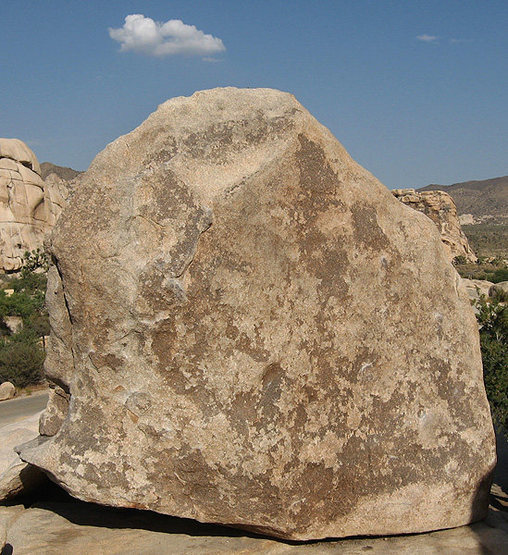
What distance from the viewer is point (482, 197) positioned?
120m

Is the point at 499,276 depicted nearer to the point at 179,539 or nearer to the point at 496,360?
the point at 496,360

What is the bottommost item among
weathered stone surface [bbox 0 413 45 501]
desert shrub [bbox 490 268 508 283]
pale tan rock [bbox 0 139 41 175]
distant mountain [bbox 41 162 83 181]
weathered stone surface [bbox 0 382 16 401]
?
weathered stone surface [bbox 0 382 16 401]

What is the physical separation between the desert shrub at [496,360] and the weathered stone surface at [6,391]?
10.5 m

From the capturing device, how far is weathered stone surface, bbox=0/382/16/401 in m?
13.7

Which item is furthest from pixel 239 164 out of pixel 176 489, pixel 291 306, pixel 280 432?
pixel 176 489

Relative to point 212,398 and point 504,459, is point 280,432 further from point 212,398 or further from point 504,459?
point 504,459

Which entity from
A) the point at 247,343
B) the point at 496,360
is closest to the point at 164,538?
the point at 247,343

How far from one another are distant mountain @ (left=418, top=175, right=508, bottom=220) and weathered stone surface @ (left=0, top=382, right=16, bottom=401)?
300 ft

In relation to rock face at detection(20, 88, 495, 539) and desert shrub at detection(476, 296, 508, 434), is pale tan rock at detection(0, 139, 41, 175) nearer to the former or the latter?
desert shrub at detection(476, 296, 508, 434)

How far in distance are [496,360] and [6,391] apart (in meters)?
10.8

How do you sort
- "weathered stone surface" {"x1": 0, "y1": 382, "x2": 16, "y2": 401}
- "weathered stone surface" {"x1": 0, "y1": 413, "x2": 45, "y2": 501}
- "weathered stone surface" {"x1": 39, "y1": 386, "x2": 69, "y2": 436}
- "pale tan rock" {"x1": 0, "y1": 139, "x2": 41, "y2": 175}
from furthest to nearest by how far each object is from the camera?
"pale tan rock" {"x1": 0, "y1": 139, "x2": 41, "y2": 175} → "weathered stone surface" {"x1": 0, "y1": 382, "x2": 16, "y2": 401} → "weathered stone surface" {"x1": 0, "y1": 413, "x2": 45, "y2": 501} → "weathered stone surface" {"x1": 39, "y1": 386, "x2": 69, "y2": 436}

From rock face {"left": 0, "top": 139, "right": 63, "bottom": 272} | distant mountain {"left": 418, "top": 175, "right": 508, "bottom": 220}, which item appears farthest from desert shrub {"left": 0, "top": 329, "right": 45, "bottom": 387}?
distant mountain {"left": 418, "top": 175, "right": 508, "bottom": 220}

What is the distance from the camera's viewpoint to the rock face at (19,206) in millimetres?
36438

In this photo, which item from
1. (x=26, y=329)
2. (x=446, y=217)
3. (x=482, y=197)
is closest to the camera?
(x=26, y=329)
